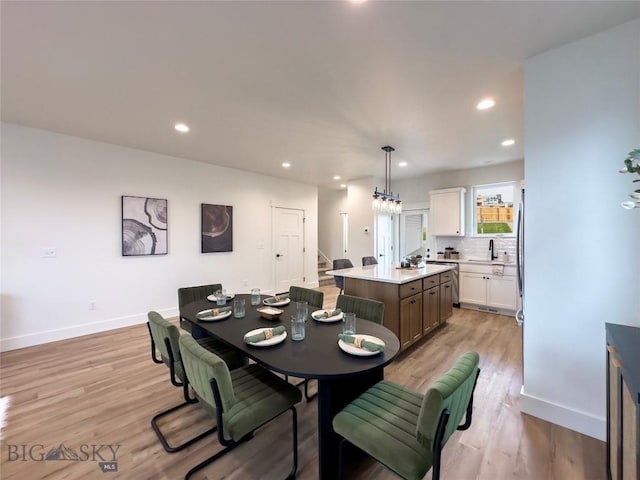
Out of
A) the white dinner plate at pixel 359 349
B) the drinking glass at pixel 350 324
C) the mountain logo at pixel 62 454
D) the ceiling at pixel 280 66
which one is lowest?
the mountain logo at pixel 62 454

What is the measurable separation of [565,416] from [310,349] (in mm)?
2014

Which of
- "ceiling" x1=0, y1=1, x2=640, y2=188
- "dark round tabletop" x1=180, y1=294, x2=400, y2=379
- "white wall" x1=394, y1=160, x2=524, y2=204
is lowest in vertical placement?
"dark round tabletop" x1=180, y1=294, x2=400, y2=379

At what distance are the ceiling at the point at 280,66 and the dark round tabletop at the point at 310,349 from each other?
6.64ft

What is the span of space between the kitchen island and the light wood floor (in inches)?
13.6

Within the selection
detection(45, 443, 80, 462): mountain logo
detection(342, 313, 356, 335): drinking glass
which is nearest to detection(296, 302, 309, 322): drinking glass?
detection(342, 313, 356, 335): drinking glass

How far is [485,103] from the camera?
282cm

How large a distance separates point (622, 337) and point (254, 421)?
6.56 feet

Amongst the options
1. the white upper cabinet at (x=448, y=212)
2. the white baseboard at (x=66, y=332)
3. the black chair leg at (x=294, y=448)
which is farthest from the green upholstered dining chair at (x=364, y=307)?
the white upper cabinet at (x=448, y=212)

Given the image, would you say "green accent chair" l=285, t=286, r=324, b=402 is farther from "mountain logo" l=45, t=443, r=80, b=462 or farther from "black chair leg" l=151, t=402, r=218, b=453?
"mountain logo" l=45, t=443, r=80, b=462

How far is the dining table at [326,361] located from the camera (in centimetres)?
132

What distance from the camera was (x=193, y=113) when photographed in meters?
3.04

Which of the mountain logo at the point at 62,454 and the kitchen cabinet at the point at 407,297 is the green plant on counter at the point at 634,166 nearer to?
the kitchen cabinet at the point at 407,297

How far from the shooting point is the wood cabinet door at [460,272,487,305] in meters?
4.84

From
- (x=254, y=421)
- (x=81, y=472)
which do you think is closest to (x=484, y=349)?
(x=254, y=421)
